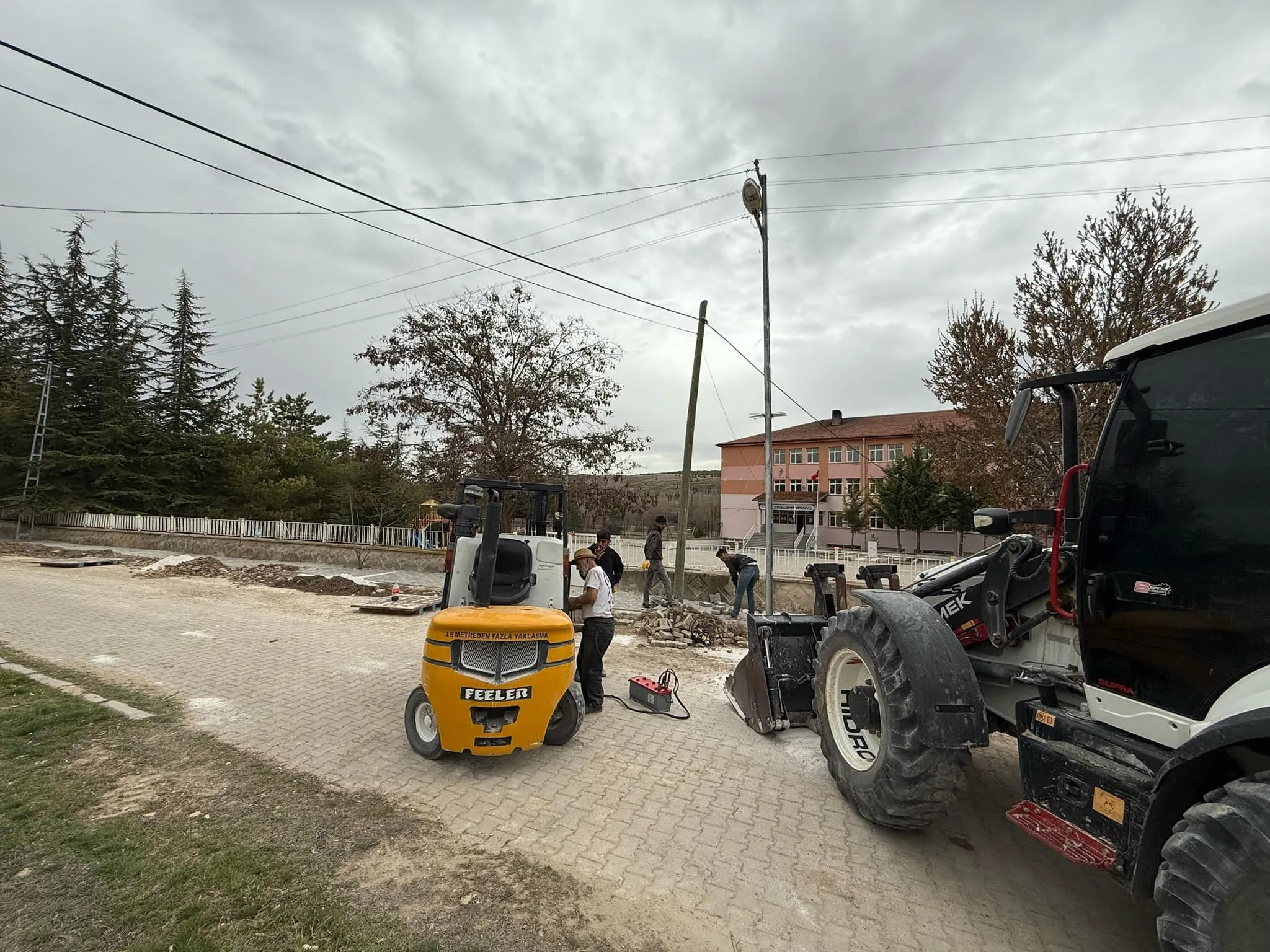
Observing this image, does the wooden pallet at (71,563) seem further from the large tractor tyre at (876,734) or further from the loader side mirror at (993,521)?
the loader side mirror at (993,521)

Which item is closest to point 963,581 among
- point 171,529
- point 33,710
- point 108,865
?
point 108,865

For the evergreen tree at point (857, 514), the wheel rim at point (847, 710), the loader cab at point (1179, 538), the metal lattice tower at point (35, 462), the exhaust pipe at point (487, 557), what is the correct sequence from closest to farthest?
the loader cab at point (1179, 538) < the wheel rim at point (847, 710) < the exhaust pipe at point (487, 557) < the metal lattice tower at point (35, 462) < the evergreen tree at point (857, 514)

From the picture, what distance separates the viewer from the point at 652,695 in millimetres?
5812

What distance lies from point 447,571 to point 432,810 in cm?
206

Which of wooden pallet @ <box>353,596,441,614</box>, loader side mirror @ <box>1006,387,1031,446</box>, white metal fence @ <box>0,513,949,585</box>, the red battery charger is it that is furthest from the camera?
white metal fence @ <box>0,513,949,585</box>

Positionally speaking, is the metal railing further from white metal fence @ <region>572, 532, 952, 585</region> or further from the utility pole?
the utility pole

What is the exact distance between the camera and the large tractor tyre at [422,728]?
4.43m

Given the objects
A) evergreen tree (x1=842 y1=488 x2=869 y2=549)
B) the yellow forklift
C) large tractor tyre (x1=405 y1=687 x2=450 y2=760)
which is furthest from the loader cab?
evergreen tree (x1=842 y1=488 x2=869 y2=549)

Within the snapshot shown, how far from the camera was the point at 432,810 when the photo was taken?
372cm

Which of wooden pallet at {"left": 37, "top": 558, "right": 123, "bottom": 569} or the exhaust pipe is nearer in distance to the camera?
the exhaust pipe

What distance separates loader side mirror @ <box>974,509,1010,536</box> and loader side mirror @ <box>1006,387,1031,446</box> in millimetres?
412

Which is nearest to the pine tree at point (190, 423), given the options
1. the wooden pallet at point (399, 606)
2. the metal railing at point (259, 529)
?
the metal railing at point (259, 529)

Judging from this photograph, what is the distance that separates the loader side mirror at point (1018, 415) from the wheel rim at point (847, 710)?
175cm

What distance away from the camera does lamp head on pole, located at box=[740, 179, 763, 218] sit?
8922mm
